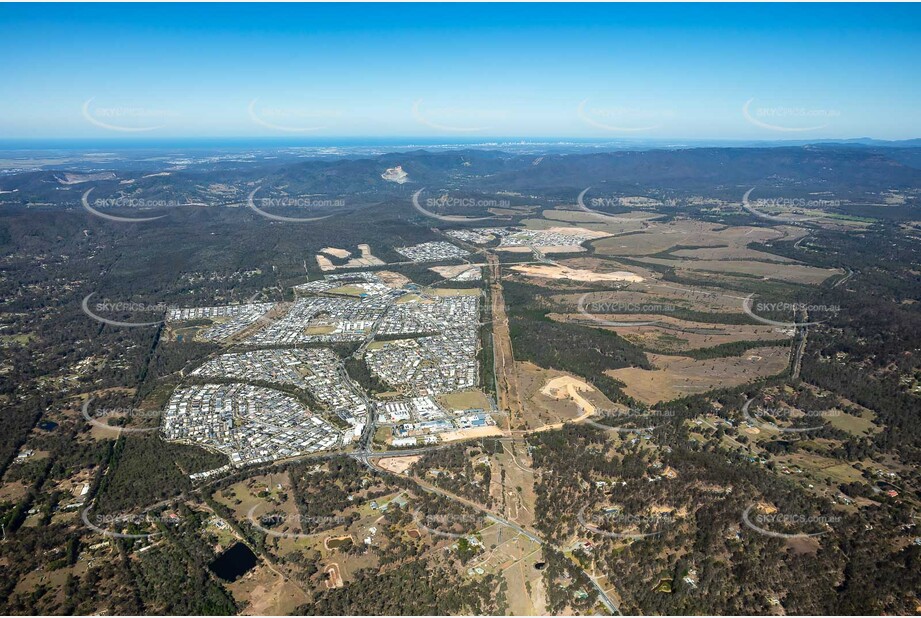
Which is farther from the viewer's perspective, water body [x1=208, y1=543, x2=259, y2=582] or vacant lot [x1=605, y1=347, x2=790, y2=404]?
vacant lot [x1=605, y1=347, x2=790, y2=404]

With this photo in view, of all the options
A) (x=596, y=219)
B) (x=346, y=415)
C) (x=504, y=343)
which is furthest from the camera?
(x=596, y=219)

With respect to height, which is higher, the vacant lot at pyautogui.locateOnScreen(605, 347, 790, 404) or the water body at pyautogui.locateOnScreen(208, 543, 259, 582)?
the vacant lot at pyautogui.locateOnScreen(605, 347, 790, 404)

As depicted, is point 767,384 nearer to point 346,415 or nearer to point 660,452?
point 660,452

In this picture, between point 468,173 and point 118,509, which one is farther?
point 468,173

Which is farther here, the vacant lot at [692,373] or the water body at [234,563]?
the vacant lot at [692,373]

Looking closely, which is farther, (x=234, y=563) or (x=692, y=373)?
(x=692, y=373)

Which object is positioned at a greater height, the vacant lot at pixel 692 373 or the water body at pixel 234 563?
the vacant lot at pixel 692 373

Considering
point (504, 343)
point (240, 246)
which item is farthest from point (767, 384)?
point (240, 246)

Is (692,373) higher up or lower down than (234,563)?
higher up
